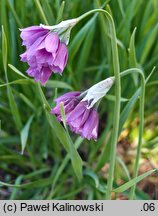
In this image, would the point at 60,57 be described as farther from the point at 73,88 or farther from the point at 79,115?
the point at 73,88

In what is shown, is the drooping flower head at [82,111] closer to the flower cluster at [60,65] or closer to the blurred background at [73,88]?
the flower cluster at [60,65]

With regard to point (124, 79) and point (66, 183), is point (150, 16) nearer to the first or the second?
point (124, 79)

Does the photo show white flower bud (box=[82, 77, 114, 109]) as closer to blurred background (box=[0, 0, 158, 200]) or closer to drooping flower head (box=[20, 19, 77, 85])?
drooping flower head (box=[20, 19, 77, 85])

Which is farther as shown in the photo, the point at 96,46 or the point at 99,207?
the point at 96,46

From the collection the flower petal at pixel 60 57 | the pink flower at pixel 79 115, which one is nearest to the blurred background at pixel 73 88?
the pink flower at pixel 79 115

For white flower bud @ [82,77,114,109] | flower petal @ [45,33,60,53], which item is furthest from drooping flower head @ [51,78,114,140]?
flower petal @ [45,33,60,53]

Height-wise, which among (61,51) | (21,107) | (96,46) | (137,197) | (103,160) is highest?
(96,46)

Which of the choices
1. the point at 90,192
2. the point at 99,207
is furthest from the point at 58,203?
the point at 90,192
